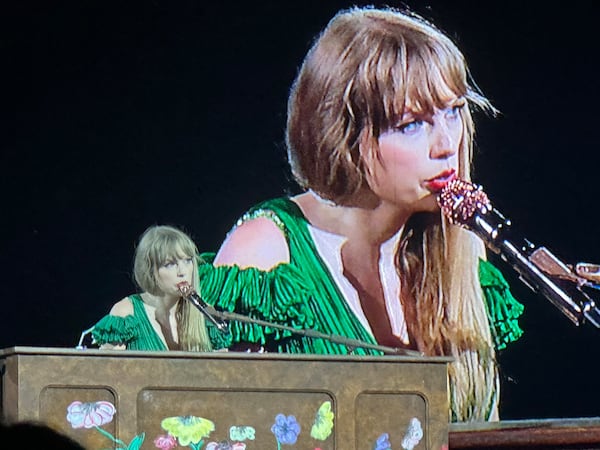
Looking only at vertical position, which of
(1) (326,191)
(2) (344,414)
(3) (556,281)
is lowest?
(2) (344,414)

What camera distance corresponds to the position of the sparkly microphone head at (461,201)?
4809 millimetres

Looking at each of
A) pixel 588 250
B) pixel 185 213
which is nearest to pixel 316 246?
pixel 185 213

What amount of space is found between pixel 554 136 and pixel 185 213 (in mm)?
1759

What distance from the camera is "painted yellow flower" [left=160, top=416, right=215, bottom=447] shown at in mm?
3035

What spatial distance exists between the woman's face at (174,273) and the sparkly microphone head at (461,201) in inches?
44.2

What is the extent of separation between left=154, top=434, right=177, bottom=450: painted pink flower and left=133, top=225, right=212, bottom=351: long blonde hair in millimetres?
1306

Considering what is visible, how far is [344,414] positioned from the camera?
3.19 metres

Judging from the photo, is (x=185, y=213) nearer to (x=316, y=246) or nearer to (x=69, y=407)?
(x=316, y=246)

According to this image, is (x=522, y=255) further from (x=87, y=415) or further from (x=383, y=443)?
(x=87, y=415)

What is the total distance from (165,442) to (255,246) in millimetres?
1583

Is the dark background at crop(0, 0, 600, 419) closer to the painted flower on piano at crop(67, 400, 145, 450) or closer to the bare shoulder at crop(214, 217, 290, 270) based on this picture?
the bare shoulder at crop(214, 217, 290, 270)

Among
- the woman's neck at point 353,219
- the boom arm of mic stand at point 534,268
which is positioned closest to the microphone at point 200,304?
the woman's neck at point 353,219

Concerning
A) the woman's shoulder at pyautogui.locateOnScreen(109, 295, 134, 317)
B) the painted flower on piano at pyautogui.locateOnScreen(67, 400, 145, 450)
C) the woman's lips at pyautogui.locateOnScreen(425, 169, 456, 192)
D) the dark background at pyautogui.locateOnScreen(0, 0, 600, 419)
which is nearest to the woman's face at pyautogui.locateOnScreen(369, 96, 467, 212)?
the woman's lips at pyautogui.locateOnScreen(425, 169, 456, 192)

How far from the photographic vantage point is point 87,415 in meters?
2.95
